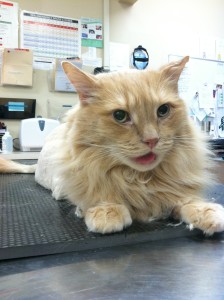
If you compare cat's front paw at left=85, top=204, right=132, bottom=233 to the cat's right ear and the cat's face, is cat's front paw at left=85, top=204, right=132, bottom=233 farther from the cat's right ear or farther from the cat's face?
the cat's right ear

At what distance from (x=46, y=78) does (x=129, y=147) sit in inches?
81.3

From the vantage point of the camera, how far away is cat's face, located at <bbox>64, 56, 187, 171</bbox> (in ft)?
2.30

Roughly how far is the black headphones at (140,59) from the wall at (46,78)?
16.3 inches

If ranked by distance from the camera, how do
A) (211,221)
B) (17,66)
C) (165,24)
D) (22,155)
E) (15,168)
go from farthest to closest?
(165,24) → (17,66) → (22,155) → (15,168) → (211,221)

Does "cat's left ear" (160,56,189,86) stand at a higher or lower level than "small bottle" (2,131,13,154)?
higher

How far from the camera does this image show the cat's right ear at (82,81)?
75cm

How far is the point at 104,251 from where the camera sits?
0.60 m

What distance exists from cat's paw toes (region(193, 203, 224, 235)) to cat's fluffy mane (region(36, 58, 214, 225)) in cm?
10

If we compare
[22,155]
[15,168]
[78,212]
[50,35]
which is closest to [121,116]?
[78,212]

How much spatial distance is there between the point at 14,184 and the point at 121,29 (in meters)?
1.96

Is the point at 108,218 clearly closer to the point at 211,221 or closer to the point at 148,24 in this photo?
the point at 211,221

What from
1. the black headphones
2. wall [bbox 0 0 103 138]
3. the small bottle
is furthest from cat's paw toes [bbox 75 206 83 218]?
the black headphones

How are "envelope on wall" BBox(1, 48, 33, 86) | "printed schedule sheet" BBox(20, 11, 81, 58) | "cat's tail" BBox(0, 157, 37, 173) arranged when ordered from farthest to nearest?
1. "printed schedule sheet" BBox(20, 11, 81, 58)
2. "envelope on wall" BBox(1, 48, 33, 86)
3. "cat's tail" BBox(0, 157, 37, 173)

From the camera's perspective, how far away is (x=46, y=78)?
2.59 meters
